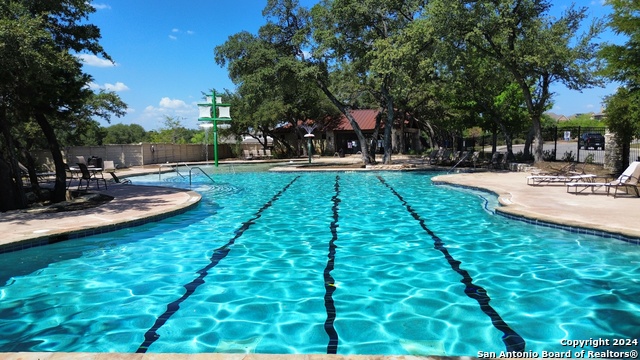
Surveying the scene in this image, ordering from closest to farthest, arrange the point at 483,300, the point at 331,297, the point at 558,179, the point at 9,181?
1. the point at 483,300
2. the point at 331,297
3. the point at 9,181
4. the point at 558,179

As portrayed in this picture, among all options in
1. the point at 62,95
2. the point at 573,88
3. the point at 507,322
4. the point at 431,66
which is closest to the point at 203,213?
the point at 62,95

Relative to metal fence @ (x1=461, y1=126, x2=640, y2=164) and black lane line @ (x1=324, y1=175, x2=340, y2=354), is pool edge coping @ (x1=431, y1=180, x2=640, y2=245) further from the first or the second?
metal fence @ (x1=461, y1=126, x2=640, y2=164)

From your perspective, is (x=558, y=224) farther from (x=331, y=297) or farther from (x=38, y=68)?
(x=38, y=68)

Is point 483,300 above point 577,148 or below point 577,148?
below

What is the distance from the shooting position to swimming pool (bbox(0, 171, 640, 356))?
4.14m

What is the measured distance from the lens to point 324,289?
18.0ft

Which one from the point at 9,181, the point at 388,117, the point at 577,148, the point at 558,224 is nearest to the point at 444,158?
the point at 388,117

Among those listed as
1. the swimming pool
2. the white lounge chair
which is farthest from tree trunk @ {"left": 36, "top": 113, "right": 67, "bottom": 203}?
the white lounge chair

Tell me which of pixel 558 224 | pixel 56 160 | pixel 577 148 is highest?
pixel 577 148

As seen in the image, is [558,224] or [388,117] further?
[388,117]

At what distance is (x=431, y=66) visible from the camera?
801 inches

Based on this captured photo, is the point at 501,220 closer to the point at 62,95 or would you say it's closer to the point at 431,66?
the point at 62,95

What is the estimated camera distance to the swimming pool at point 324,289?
163 inches

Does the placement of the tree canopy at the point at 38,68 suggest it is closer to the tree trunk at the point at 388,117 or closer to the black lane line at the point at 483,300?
the black lane line at the point at 483,300
